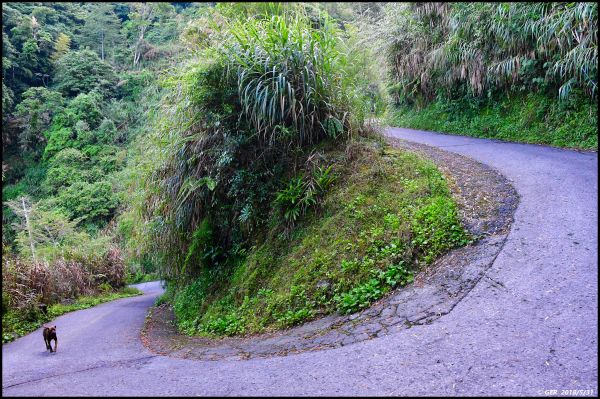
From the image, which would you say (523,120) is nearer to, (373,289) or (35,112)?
(373,289)

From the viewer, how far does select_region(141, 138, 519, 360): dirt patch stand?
3207 mm

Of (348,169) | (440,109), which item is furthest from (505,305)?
(440,109)

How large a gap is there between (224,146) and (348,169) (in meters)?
2.05

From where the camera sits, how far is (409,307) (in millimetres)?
3334

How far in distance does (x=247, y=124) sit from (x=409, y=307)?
3872 mm

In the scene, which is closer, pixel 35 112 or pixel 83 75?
pixel 35 112

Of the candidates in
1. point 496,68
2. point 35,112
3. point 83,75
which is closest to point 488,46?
point 496,68

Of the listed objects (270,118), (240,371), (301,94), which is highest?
(301,94)

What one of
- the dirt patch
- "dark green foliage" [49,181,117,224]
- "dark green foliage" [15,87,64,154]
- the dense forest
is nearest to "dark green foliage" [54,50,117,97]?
"dark green foliage" [15,87,64,154]

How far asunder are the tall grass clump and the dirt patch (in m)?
1.99

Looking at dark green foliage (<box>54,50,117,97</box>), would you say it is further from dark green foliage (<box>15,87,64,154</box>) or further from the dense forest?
the dense forest

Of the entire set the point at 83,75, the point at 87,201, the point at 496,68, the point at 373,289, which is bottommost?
the point at 87,201

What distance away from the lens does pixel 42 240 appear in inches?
800

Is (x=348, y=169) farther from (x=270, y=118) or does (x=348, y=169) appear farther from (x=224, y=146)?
(x=224, y=146)
